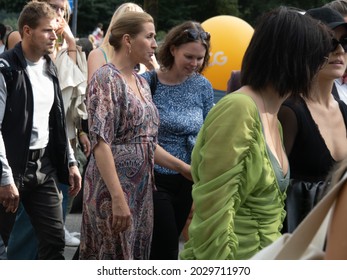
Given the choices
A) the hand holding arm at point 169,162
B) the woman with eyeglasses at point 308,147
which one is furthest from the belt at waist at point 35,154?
the woman with eyeglasses at point 308,147

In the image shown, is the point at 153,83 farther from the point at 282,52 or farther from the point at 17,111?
the point at 282,52

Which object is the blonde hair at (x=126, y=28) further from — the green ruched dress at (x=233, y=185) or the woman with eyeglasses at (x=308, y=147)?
the green ruched dress at (x=233, y=185)

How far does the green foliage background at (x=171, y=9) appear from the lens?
3581 cm

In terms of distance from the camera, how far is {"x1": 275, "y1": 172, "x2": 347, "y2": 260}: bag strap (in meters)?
2.14

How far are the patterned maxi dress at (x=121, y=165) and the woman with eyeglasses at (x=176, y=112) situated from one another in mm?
161

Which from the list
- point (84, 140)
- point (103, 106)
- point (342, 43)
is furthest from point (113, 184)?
point (84, 140)

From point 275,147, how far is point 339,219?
184cm

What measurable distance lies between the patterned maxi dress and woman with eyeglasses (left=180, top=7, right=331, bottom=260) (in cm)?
118

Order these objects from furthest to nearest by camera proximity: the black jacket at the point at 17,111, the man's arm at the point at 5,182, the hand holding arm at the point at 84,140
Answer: the hand holding arm at the point at 84,140, the black jacket at the point at 17,111, the man's arm at the point at 5,182

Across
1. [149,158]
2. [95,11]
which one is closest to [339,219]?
[149,158]

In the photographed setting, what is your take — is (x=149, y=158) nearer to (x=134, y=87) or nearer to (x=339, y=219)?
(x=134, y=87)

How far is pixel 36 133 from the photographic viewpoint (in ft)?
Answer: 19.4

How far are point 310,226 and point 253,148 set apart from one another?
63.3 inches

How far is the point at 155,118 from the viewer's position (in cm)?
522
